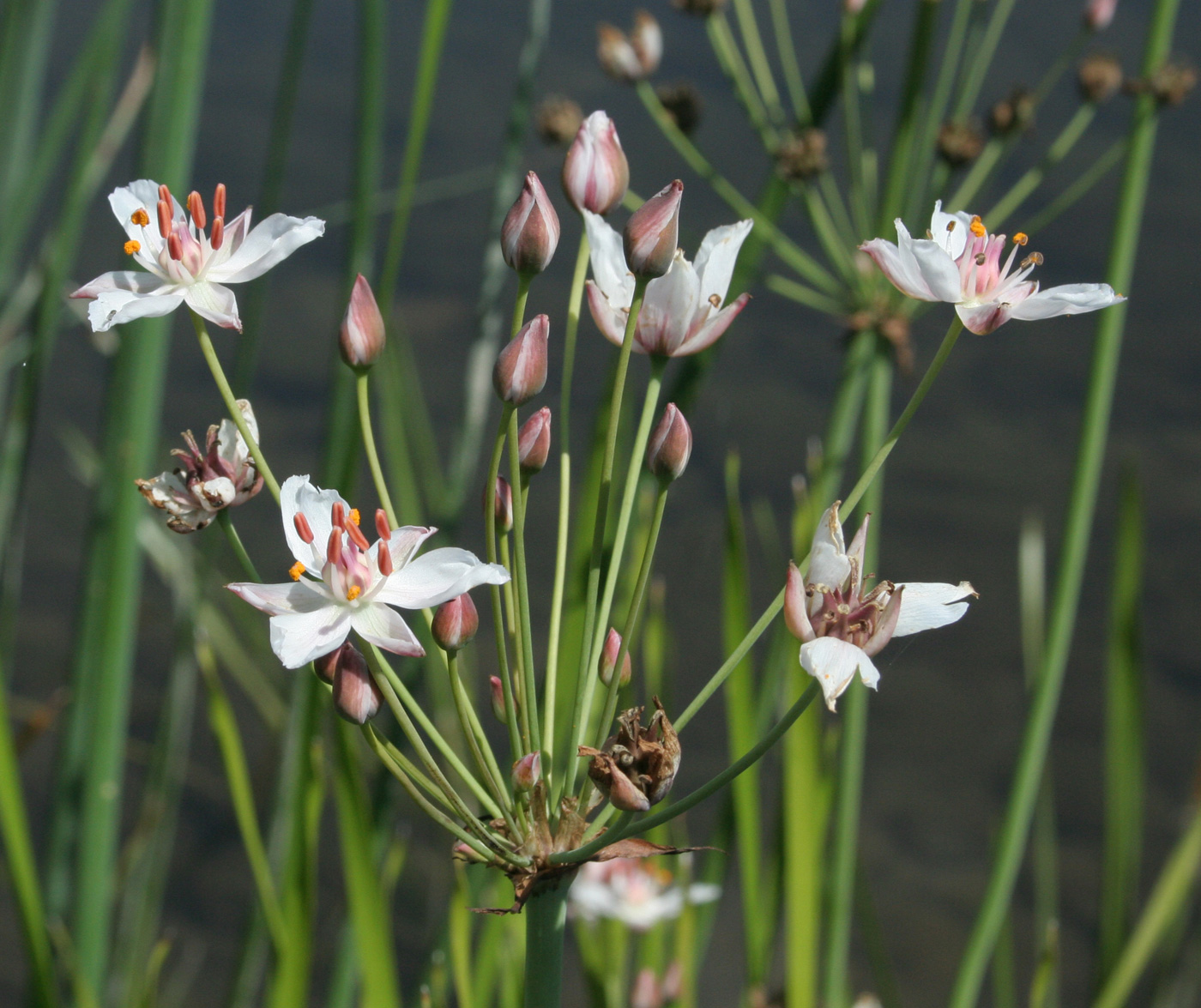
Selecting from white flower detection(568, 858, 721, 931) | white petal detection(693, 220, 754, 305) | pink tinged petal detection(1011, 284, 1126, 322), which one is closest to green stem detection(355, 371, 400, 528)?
white petal detection(693, 220, 754, 305)

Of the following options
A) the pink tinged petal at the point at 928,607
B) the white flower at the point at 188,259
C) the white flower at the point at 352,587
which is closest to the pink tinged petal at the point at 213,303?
the white flower at the point at 188,259

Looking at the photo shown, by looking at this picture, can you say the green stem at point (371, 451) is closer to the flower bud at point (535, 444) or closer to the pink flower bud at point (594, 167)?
the flower bud at point (535, 444)

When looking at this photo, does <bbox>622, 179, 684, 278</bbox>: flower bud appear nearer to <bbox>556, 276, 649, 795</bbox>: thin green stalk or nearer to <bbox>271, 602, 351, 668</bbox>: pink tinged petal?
<bbox>556, 276, 649, 795</bbox>: thin green stalk

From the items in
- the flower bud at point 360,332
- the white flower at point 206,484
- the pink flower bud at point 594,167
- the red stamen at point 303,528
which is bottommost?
the red stamen at point 303,528

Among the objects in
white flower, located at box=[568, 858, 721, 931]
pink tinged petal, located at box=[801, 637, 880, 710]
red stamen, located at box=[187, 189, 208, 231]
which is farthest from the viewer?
white flower, located at box=[568, 858, 721, 931]

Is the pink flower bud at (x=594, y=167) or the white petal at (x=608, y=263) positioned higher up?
the pink flower bud at (x=594, y=167)

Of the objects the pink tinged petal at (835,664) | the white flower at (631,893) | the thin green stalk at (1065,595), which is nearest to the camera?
the pink tinged petal at (835,664)

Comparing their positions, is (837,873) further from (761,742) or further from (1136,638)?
(761,742)
